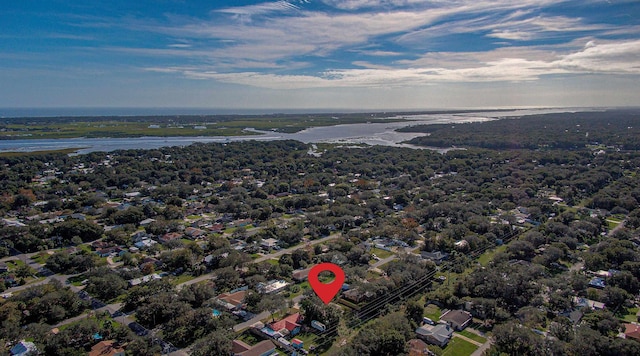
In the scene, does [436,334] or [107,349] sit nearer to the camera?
[107,349]

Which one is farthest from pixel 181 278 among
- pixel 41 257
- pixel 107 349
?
pixel 41 257

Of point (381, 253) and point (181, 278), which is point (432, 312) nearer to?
point (381, 253)

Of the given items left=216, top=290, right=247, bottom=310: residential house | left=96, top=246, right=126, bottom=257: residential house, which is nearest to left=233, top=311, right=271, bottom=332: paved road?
left=216, top=290, right=247, bottom=310: residential house

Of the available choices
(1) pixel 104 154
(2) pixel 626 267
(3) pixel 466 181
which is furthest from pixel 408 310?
(1) pixel 104 154

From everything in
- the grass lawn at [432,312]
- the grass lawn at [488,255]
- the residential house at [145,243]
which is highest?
the residential house at [145,243]

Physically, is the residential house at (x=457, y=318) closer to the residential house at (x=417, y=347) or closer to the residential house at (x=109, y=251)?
the residential house at (x=417, y=347)

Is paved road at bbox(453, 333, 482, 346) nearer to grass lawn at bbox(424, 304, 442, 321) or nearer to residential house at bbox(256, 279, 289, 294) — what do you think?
grass lawn at bbox(424, 304, 442, 321)

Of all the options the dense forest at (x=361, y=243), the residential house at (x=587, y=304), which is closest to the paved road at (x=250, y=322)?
the dense forest at (x=361, y=243)
